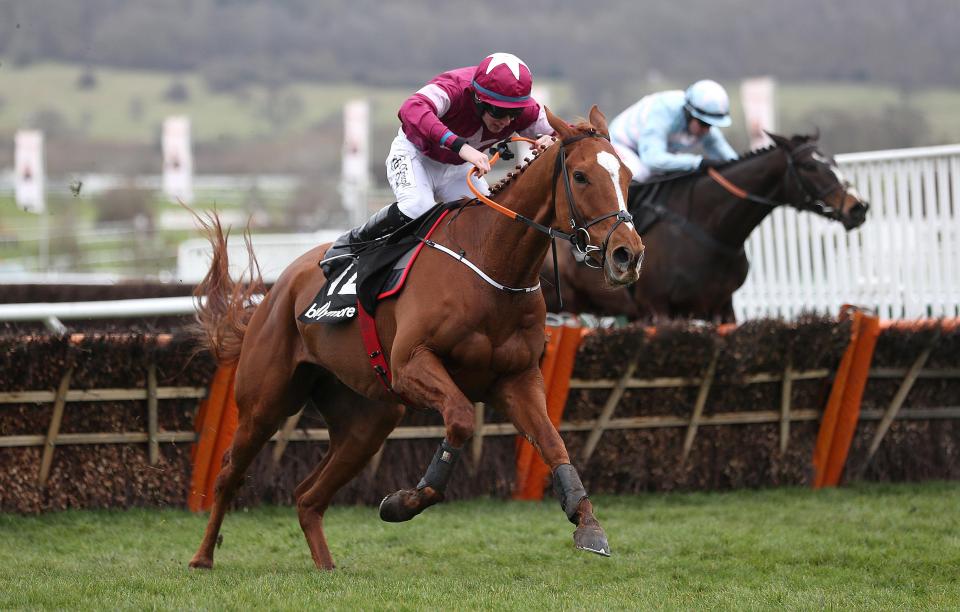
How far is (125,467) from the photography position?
21.6 ft

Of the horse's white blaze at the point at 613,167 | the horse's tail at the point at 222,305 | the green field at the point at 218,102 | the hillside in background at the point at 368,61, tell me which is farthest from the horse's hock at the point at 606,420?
the green field at the point at 218,102

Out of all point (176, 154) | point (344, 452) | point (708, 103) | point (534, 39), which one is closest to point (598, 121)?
point (344, 452)

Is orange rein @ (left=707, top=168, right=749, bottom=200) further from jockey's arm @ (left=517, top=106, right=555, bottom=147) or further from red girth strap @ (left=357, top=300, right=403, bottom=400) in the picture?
red girth strap @ (left=357, top=300, right=403, bottom=400)

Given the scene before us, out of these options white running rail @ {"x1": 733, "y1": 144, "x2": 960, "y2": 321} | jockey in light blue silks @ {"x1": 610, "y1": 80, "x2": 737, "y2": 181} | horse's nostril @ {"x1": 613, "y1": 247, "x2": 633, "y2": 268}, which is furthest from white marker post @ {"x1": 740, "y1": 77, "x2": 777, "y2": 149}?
horse's nostril @ {"x1": 613, "y1": 247, "x2": 633, "y2": 268}

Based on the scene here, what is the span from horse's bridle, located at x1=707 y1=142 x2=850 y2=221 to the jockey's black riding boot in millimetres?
3554

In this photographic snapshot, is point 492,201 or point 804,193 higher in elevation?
point 492,201

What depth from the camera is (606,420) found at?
7176 millimetres

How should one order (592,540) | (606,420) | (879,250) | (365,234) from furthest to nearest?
(879,250) < (606,420) < (365,234) < (592,540)

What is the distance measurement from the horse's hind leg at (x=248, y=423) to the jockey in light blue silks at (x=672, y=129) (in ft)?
11.8

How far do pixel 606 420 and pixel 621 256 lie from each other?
305 cm

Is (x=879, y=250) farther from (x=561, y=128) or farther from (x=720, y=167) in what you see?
(x=561, y=128)

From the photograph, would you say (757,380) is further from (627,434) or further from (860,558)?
(860,558)

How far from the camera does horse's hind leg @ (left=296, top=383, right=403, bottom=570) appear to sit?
5.61 m

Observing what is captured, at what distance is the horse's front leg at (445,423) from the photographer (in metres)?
4.50
